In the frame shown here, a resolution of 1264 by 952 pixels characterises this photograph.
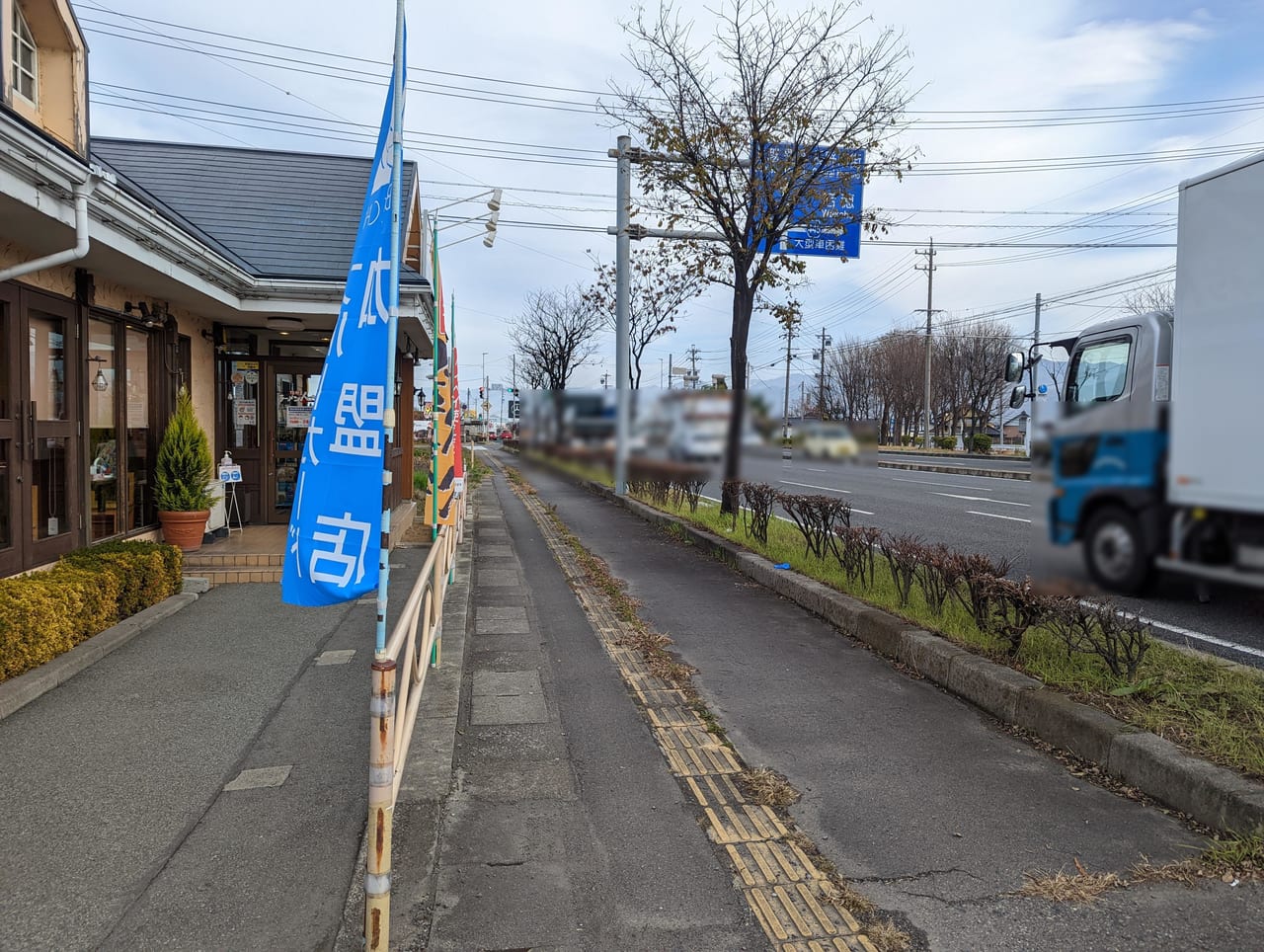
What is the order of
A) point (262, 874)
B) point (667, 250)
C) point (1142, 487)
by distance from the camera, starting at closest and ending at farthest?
point (1142, 487) → point (262, 874) → point (667, 250)

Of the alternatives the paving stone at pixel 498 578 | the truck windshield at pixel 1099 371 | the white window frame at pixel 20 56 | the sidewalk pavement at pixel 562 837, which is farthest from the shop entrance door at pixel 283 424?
the truck windshield at pixel 1099 371

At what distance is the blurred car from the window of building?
24.7 ft

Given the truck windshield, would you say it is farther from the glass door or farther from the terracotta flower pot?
the terracotta flower pot

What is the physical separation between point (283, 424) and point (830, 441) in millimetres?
11581

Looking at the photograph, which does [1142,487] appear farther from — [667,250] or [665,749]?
[667,250]

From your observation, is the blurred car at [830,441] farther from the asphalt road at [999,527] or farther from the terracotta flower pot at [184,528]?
the terracotta flower pot at [184,528]

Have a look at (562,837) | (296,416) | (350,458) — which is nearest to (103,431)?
(296,416)

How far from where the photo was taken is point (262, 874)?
3293mm

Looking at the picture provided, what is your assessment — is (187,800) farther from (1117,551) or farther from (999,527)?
(999,527)

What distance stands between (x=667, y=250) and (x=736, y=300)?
170 centimetres

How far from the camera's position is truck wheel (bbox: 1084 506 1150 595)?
1118 mm

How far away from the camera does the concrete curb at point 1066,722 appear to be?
3426 mm

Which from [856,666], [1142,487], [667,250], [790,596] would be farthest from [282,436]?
[1142,487]

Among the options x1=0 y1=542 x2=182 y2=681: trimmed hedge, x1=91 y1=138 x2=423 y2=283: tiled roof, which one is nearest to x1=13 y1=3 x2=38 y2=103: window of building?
x1=91 y1=138 x2=423 y2=283: tiled roof
